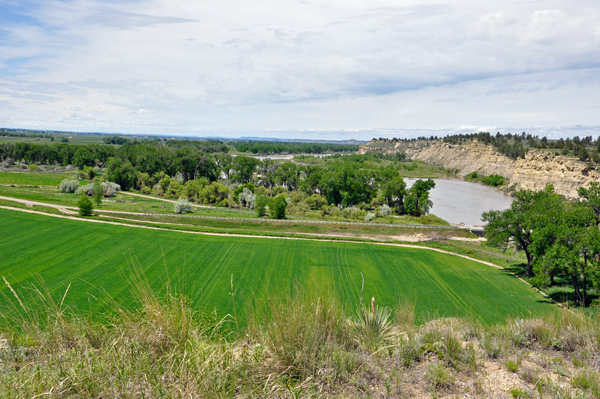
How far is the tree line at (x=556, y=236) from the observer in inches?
688

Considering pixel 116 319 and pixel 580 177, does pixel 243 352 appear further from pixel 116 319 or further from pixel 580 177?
pixel 580 177

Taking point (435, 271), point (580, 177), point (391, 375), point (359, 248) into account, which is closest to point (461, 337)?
point (391, 375)

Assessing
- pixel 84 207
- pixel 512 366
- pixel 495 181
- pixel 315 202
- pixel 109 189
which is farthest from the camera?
pixel 495 181

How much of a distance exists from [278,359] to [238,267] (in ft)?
63.2

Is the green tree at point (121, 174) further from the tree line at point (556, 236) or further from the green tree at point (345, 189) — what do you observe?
the tree line at point (556, 236)

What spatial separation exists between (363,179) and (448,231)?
26403mm

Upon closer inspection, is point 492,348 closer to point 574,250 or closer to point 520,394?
point 520,394

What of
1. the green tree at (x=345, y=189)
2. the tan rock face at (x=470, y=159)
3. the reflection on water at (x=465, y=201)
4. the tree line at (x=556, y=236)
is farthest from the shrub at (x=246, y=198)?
the tan rock face at (x=470, y=159)

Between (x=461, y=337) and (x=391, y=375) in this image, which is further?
(x=461, y=337)

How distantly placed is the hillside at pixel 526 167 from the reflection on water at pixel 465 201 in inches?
288

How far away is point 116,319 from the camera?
4930 millimetres

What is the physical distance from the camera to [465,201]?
7081 cm

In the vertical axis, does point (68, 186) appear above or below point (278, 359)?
below

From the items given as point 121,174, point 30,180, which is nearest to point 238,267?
point 121,174
